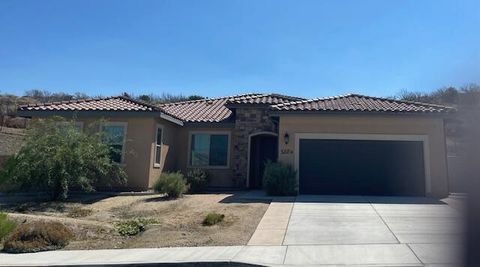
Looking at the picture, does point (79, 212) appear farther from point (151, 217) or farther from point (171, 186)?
point (171, 186)

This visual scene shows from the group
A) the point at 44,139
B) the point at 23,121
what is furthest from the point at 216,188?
the point at 23,121

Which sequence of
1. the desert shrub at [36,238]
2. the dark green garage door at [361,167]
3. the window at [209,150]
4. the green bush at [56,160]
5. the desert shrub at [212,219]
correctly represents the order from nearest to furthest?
the desert shrub at [36,238]
the desert shrub at [212,219]
the green bush at [56,160]
the dark green garage door at [361,167]
the window at [209,150]

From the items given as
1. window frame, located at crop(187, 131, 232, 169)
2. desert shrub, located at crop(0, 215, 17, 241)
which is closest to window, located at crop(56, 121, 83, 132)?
window frame, located at crop(187, 131, 232, 169)

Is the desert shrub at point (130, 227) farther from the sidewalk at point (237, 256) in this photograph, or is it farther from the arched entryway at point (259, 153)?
the arched entryway at point (259, 153)

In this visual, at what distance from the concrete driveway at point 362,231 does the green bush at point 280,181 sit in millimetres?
1319

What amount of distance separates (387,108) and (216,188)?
27.3 ft

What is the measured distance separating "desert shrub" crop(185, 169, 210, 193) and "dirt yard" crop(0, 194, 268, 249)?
2427 mm

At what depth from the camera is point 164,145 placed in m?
20.3

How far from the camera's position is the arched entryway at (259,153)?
21594 millimetres

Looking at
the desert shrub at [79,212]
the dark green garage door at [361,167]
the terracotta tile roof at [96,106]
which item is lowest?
the desert shrub at [79,212]

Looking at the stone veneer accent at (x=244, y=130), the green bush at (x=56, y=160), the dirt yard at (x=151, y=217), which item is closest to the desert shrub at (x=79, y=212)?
the dirt yard at (x=151, y=217)

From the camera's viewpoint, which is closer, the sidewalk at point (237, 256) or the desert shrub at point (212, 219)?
the sidewalk at point (237, 256)

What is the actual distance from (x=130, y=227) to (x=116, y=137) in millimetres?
7966

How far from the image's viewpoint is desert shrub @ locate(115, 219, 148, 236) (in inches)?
446
